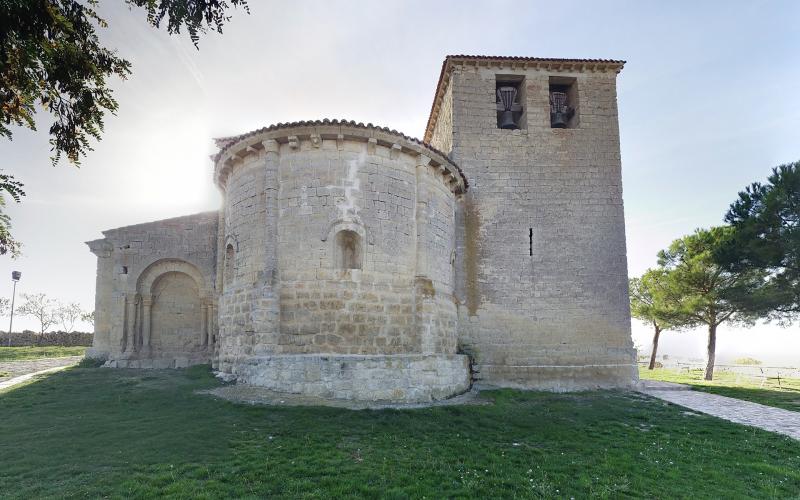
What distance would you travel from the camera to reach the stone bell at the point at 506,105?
48.8 ft

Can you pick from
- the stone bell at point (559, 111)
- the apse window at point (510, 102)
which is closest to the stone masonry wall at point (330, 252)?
the apse window at point (510, 102)

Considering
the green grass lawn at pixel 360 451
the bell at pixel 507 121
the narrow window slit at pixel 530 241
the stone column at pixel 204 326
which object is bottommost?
the green grass lawn at pixel 360 451

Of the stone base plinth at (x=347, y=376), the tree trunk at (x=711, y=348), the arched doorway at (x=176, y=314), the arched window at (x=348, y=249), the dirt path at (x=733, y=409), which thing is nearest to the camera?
the stone base plinth at (x=347, y=376)

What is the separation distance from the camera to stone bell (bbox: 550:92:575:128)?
49.6 feet

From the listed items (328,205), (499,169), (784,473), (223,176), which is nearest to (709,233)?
(499,169)

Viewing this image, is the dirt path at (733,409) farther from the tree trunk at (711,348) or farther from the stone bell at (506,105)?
the stone bell at (506,105)

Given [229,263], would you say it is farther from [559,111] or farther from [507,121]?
[559,111]

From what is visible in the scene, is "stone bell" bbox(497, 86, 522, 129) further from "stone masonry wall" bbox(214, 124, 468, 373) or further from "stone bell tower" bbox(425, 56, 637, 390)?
"stone masonry wall" bbox(214, 124, 468, 373)

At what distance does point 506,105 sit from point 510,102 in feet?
0.53

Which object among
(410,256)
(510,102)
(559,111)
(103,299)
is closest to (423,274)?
(410,256)

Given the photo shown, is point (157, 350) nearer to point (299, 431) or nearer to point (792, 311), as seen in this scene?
point (299, 431)

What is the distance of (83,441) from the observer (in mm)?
6402

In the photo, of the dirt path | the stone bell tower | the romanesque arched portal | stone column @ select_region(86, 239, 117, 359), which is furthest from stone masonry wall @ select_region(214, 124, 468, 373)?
stone column @ select_region(86, 239, 117, 359)

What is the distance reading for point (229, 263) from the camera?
12000mm
